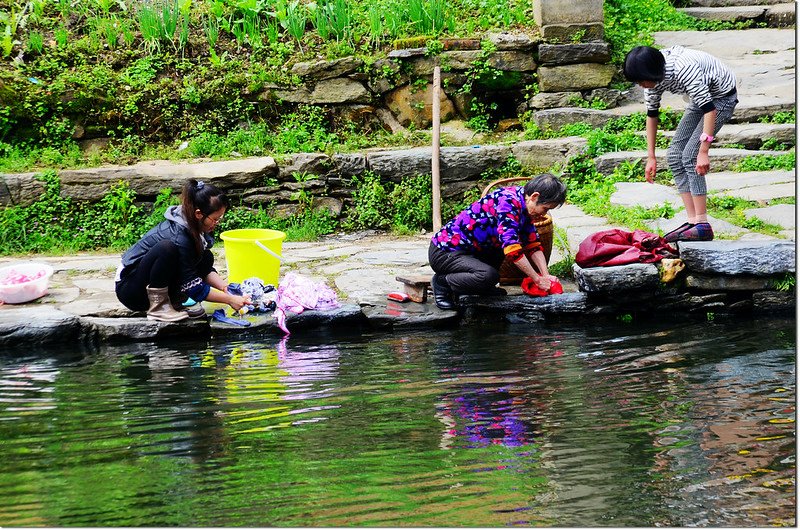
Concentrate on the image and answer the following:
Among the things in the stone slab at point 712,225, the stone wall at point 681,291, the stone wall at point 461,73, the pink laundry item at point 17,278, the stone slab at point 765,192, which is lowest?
the stone wall at point 681,291

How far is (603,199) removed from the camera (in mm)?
7980

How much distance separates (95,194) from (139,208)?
0.45 meters

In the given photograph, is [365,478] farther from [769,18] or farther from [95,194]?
[769,18]

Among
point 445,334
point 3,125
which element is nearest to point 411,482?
point 445,334

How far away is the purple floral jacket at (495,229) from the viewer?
603 cm

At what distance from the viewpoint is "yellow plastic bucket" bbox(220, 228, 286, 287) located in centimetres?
652

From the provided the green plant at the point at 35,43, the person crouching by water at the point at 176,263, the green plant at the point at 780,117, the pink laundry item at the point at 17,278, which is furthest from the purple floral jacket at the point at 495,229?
the green plant at the point at 35,43

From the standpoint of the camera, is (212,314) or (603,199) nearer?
(212,314)

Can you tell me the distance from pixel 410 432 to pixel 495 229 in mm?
2392

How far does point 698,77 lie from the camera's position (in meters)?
6.27

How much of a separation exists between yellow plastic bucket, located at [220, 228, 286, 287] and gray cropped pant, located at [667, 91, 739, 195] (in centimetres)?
298

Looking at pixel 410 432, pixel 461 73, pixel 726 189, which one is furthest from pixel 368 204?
pixel 410 432

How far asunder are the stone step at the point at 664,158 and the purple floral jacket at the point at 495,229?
2.98 meters

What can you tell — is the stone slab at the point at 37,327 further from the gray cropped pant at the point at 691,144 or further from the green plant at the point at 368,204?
the gray cropped pant at the point at 691,144
